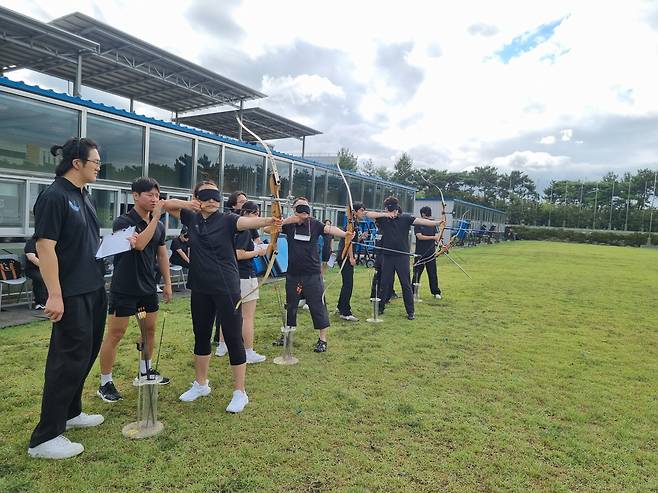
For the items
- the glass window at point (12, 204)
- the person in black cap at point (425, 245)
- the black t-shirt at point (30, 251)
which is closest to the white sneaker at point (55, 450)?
the black t-shirt at point (30, 251)

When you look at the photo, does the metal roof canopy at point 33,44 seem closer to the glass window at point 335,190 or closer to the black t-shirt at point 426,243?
the black t-shirt at point 426,243

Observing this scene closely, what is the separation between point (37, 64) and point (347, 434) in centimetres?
1141

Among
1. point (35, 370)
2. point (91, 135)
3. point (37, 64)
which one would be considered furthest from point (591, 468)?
point (37, 64)

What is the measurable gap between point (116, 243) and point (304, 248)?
211 cm

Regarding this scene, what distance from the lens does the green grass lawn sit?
2.59 m

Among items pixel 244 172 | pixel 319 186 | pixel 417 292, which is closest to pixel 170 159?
Result: pixel 244 172

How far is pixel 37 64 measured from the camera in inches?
401

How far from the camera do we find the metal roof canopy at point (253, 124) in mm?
14633

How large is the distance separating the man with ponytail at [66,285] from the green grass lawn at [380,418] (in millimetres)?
262

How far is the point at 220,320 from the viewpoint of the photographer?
3.39 m

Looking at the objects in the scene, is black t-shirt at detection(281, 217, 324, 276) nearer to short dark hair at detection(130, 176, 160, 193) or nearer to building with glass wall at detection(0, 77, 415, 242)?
building with glass wall at detection(0, 77, 415, 242)

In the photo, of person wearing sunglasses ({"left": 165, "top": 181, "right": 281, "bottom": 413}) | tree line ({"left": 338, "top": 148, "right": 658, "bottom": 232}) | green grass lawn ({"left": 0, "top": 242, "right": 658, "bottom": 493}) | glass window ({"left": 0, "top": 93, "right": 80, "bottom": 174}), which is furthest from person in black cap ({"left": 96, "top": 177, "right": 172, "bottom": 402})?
tree line ({"left": 338, "top": 148, "right": 658, "bottom": 232})

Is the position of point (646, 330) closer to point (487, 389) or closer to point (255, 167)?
point (487, 389)

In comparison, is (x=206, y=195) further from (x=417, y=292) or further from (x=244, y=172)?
(x=244, y=172)
